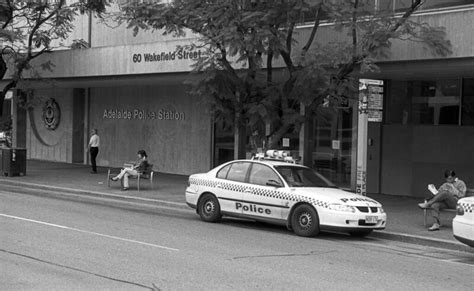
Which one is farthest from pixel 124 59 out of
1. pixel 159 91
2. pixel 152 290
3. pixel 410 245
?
pixel 152 290

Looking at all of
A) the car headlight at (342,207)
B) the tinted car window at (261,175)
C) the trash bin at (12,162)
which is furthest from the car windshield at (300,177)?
the trash bin at (12,162)

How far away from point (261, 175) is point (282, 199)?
3.01 feet

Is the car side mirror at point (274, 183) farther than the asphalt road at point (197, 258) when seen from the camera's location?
Yes

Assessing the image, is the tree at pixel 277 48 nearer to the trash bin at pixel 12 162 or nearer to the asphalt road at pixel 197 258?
the asphalt road at pixel 197 258

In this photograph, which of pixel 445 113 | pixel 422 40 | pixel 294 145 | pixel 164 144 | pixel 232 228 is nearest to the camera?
pixel 232 228

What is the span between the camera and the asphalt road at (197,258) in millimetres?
7511

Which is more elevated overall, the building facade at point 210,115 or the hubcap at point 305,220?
the building facade at point 210,115

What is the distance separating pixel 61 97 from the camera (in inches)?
1232

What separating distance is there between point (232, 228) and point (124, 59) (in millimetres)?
12559

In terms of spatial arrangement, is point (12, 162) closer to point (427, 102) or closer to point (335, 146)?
point (335, 146)

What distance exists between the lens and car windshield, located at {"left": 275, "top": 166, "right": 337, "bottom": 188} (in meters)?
12.9

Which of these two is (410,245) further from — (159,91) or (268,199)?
(159,91)

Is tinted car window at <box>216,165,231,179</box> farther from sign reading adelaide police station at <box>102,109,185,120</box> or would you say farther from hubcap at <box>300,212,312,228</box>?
sign reading adelaide police station at <box>102,109,185,120</box>

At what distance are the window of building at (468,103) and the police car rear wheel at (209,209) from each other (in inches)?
357
